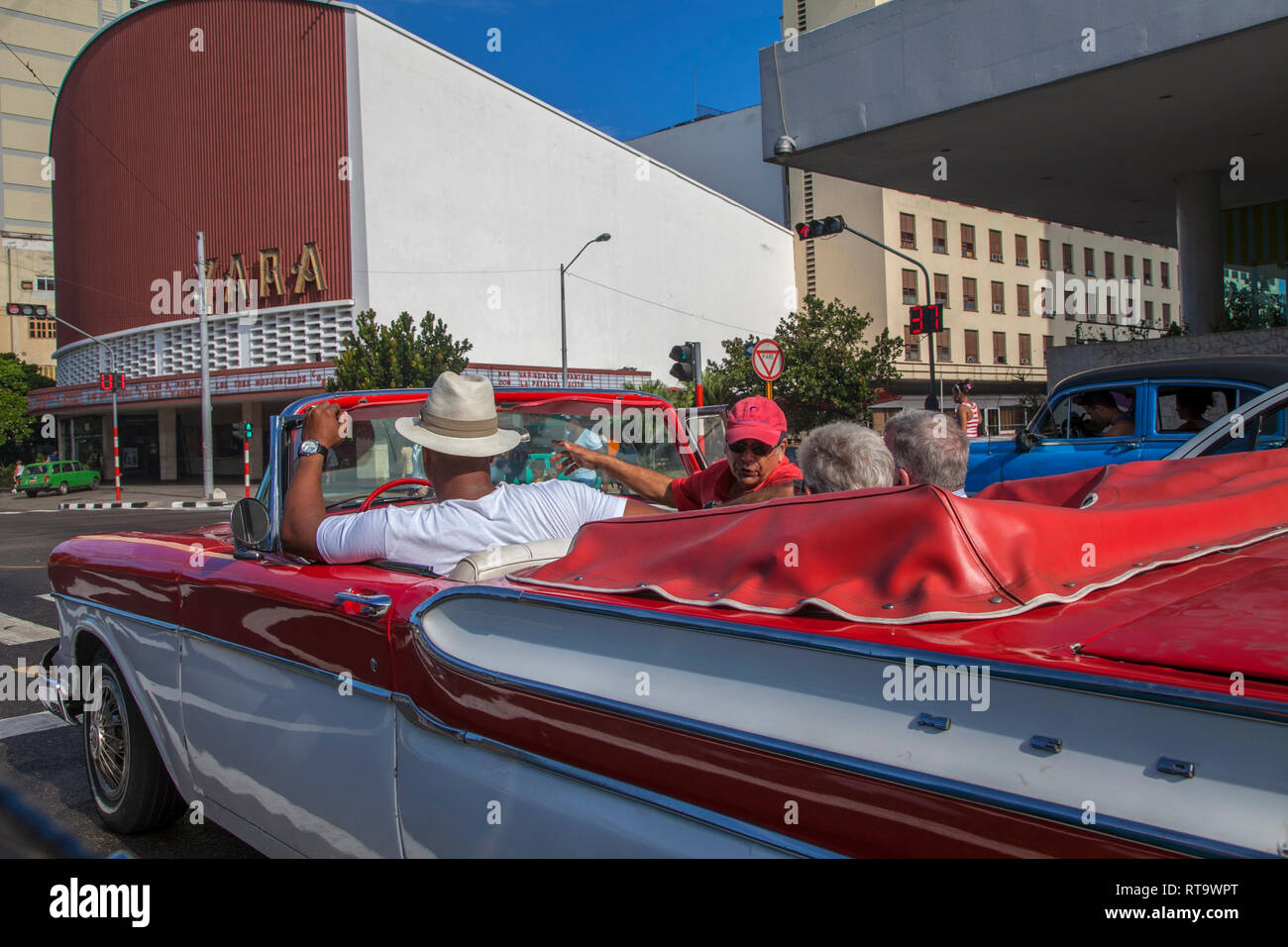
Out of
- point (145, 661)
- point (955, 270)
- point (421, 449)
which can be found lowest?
point (145, 661)

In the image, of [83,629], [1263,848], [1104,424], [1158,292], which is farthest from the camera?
[1158,292]

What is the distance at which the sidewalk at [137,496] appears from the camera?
84.3 ft

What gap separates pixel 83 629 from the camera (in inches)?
Answer: 131

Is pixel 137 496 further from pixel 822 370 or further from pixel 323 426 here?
pixel 323 426

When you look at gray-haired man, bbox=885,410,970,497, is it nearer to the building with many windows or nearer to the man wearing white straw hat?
the man wearing white straw hat

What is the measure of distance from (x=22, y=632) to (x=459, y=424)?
6086mm

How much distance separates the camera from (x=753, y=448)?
11.7ft

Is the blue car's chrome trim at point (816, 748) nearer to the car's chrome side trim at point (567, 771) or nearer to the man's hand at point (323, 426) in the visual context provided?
the car's chrome side trim at point (567, 771)

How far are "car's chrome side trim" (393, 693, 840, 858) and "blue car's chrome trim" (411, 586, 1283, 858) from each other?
0.11 metres

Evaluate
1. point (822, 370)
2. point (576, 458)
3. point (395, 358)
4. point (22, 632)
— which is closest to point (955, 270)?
point (822, 370)

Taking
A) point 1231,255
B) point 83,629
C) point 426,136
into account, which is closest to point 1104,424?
point 83,629

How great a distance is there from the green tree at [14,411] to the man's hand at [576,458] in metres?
49.2
